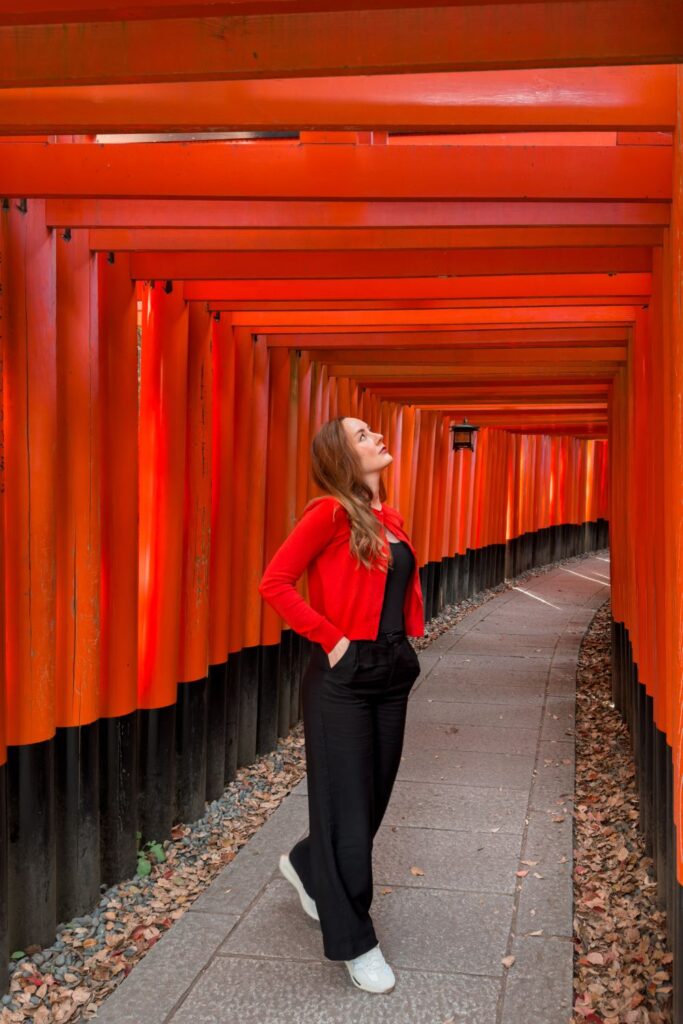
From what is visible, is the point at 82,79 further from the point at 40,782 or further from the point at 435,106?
the point at 40,782

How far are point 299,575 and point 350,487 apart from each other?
15.2 inches

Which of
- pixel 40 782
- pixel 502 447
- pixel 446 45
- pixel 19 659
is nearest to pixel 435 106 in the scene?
pixel 446 45

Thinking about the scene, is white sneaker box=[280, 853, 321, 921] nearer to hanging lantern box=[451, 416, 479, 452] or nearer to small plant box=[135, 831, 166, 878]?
small plant box=[135, 831, 166, 878]

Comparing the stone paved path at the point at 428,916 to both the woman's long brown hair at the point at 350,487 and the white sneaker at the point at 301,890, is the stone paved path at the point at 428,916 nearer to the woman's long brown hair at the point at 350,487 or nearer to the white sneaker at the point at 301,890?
the white sneaker at the point at 301,890

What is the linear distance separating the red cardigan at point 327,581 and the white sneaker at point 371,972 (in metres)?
1.17

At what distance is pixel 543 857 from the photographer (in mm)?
5586

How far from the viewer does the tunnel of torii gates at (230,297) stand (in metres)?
2.86

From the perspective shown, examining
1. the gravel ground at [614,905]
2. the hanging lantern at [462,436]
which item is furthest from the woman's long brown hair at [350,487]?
the hanging lantern at [462,436]

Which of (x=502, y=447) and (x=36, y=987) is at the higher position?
(x=502, y=447)

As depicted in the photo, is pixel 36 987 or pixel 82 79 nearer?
pixel 82 79

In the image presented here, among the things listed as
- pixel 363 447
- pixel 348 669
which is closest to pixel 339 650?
pixel 348 669

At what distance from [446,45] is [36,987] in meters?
3.73

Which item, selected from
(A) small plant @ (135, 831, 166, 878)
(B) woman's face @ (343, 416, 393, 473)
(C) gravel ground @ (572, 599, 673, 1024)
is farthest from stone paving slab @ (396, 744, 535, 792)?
(B) woman's face @ (343, 416, 393, 473)

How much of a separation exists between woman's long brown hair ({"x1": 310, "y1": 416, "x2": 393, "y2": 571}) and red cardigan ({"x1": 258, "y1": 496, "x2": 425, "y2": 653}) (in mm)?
42
